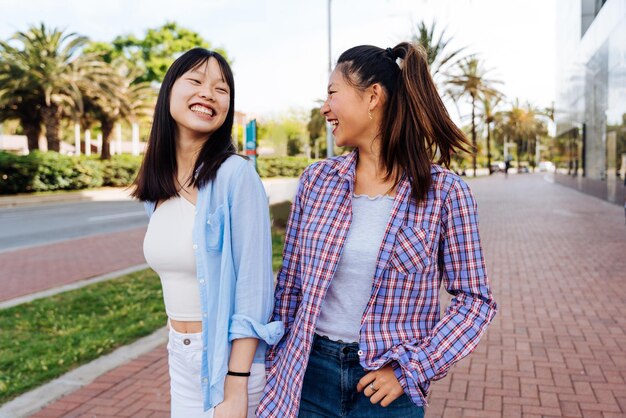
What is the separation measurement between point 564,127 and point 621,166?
2011cm

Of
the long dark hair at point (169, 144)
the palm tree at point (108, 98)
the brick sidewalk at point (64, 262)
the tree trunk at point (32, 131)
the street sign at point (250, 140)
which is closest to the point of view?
the long dark hair at point (169, 144)

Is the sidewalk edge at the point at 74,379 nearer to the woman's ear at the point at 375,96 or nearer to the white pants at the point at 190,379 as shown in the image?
the white pants at the point at 190,379

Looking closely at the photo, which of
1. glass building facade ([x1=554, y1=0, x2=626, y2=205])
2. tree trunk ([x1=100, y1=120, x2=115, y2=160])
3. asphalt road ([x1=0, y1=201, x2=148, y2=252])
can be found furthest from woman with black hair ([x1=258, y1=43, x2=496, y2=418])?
tree trunk ([x1=100, y1=120, x2=115, y2=160])

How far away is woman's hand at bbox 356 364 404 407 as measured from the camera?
1623 millimetres

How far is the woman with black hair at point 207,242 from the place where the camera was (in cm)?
169

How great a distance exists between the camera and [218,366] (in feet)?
5.46

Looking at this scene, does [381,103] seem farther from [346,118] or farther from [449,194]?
[449,194]

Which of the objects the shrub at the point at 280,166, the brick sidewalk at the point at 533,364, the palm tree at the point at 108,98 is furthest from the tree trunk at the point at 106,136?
the brick sidewalk at the point at 533,364

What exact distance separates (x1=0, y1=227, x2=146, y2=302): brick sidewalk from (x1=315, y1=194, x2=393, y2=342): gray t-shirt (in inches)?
261

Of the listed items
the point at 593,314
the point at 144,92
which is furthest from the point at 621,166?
the point at 144,92

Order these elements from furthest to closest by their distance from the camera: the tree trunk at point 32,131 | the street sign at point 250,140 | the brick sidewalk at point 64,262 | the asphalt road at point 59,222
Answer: the tree trunk at point 32,131 < the asphalt road at point 59,222 < the street sign at point 250,140 < the brick sidewalk at point 64,262

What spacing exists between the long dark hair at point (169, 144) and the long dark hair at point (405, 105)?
1.38ft

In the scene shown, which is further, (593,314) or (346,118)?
(593,314)

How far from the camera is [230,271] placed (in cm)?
170
